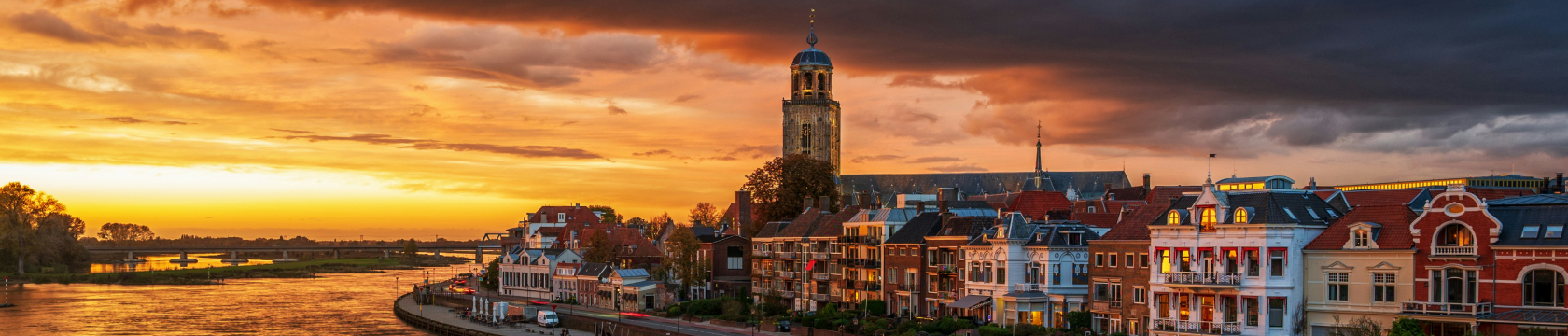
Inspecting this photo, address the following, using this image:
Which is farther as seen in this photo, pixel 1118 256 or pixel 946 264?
pixel 946 264

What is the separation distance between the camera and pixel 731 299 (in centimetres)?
9350

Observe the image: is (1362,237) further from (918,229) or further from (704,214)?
(704,214)

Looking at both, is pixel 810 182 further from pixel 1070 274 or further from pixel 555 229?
pixel 1070 274

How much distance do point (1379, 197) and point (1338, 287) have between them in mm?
18318

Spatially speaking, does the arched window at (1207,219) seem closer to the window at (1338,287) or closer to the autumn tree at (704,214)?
the window at (1338,287)

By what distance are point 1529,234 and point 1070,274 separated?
2300 cm

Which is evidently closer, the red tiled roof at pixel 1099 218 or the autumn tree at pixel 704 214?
the red tiled roof at pixel 1099 218

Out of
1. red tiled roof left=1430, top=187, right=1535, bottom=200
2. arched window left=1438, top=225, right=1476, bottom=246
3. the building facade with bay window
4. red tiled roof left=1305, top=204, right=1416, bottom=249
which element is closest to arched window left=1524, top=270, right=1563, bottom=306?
arched window left=1438, top=225, right=1476, bottom=246

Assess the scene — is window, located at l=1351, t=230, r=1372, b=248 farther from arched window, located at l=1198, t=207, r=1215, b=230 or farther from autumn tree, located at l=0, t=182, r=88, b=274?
autumn tree, located at l=0, t=182, r=88, b=274

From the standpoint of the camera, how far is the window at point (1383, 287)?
5200cm

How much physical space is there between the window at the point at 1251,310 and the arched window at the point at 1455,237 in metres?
7.66

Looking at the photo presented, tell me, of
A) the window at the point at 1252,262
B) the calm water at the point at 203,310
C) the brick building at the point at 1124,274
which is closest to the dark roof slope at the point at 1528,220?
the window at the point at 1252,262

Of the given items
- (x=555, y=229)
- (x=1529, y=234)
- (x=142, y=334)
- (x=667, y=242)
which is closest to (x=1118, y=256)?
(x=1529, y=234)

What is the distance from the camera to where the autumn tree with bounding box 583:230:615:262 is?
11569 cm
